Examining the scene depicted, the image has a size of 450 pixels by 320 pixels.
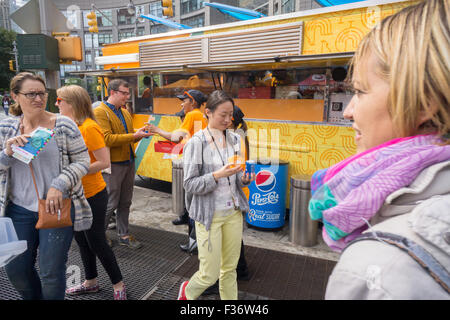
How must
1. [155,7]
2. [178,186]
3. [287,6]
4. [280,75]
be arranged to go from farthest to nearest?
[155,7] → [287,6] → [280,75] → [178,186]

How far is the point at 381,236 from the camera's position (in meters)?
0.60

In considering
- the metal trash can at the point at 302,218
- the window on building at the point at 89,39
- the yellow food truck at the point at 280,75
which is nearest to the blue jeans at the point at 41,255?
the metal trash can at the point at 302,218

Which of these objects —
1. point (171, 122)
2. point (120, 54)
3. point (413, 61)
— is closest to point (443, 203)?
point (413, 61)

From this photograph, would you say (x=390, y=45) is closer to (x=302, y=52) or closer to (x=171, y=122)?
(x=302, y=52)

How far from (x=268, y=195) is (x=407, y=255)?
4058mm

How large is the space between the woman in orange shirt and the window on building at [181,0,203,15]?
44.8 meters

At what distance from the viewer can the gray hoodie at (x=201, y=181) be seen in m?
2.38

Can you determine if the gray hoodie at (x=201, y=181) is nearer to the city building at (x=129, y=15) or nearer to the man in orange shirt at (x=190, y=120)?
the man in orange shirt at (x=190, y=120)

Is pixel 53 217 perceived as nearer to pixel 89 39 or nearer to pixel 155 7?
pixel 155 7

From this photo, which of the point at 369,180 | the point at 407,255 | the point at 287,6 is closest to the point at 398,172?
the point at 369,180

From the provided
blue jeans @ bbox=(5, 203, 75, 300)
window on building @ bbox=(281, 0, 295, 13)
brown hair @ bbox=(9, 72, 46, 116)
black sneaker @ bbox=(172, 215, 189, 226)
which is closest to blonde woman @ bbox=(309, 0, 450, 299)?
blue jeans @ bbox=(5, 203, 75, 300)

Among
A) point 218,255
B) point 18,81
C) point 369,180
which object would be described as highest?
point 18,81

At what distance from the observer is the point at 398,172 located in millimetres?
660

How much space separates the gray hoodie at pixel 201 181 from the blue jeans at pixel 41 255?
1.00 m
